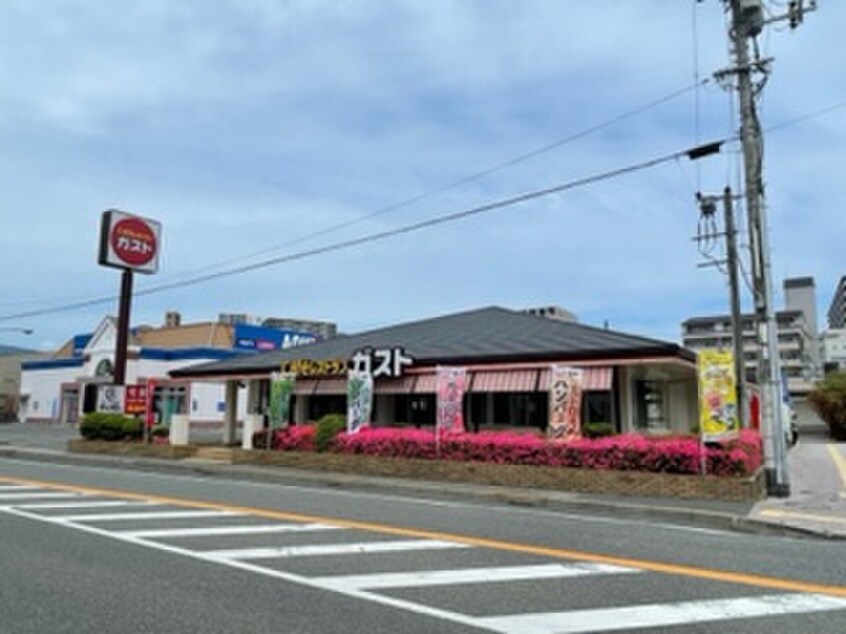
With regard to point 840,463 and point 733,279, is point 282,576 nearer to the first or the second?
point 733,279

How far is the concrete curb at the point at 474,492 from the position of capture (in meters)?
11.4

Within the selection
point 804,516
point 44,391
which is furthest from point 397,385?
point 44,391

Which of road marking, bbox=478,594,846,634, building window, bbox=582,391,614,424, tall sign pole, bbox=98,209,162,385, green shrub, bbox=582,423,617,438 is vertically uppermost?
tall sign pole, bbox=98,209,162,385

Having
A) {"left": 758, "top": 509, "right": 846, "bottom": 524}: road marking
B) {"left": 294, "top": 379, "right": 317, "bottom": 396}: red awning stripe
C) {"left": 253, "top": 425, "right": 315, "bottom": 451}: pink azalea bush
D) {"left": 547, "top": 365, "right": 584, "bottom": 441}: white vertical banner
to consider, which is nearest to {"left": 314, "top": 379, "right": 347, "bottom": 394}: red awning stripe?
{"left": 294, "top": 379, "right": 317, "bottom": 396}: red awning stripe

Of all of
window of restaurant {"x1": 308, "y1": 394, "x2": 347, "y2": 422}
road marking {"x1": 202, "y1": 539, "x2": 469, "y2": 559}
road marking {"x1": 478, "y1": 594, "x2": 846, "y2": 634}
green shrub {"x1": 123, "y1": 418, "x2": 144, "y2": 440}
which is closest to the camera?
road marking {"x1": 478, "y1": 594, "x2": 846, "y2": 634}

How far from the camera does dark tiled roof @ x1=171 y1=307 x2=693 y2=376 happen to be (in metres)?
18.8

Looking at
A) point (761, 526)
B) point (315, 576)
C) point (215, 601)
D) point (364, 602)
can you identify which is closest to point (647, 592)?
point (364, 602)

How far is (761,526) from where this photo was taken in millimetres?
10984

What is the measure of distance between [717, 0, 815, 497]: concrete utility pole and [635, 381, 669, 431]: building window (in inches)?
275

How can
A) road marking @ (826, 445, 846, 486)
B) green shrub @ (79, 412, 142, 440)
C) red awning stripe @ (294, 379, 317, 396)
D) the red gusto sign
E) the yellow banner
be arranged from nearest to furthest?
1. the yellow banner
2. road marking @ (826, 445, 846, 486)
3. red awning stripe @ (294, 379, 317, 396)
4. green shrub @ (79, 412, 142, 440)
5. the red gusto sign

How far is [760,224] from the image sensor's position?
14.3 meters

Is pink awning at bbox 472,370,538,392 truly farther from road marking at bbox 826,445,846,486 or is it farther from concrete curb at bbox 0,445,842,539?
road marking at bbox 826,445,846,486

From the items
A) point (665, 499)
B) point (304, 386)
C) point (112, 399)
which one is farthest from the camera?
point (112, 399)

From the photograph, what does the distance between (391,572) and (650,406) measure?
54.3 feet
